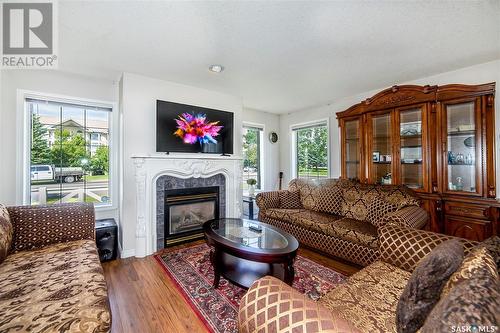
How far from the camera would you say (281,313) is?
857 mm

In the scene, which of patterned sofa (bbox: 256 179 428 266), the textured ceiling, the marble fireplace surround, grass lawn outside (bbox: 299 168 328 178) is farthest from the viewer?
grass lawn outside (bbox: 299 168 328 178)

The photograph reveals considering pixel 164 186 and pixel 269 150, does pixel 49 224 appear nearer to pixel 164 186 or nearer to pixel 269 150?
pixel 164 186

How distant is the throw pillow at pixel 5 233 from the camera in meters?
1.50

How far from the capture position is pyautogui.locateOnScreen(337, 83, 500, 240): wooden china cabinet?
7.88 feet

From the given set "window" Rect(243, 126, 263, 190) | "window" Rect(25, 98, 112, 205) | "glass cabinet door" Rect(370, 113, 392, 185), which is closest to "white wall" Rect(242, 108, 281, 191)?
"window" Rect(243, 126, 263, 190)

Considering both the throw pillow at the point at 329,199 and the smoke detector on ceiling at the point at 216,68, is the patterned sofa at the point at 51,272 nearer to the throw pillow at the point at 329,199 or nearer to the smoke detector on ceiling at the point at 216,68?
the smoke detector on ceiling at the point at 216,68

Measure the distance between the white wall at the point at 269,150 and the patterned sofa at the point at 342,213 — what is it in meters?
1.47

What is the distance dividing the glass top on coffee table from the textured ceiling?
1.91 m

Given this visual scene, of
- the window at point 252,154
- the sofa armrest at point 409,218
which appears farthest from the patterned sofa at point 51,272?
the window at point 252,154

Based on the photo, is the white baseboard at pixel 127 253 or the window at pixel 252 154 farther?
the window at pixel 252 154

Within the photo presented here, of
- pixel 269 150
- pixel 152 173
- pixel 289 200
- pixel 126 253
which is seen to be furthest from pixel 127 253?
pixel 269 150

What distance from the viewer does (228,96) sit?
372 centimetres

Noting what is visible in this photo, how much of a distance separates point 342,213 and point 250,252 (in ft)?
5.97
